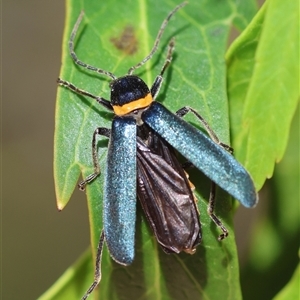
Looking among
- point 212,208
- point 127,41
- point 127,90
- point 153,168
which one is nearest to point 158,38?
point 127,41

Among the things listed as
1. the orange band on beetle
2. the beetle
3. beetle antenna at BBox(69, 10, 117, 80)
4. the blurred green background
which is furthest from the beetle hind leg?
the blurred green background

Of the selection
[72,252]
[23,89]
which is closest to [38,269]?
[72,252]

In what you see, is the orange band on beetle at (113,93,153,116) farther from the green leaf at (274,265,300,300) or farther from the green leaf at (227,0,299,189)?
the green leaf at (274,265,300,300)

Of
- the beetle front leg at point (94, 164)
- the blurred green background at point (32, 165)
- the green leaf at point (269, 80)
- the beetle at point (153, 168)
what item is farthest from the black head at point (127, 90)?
the blurred green background at point (32, 165)

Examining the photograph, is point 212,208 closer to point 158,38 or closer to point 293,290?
point 293,290

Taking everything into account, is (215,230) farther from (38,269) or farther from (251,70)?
(38,269)
